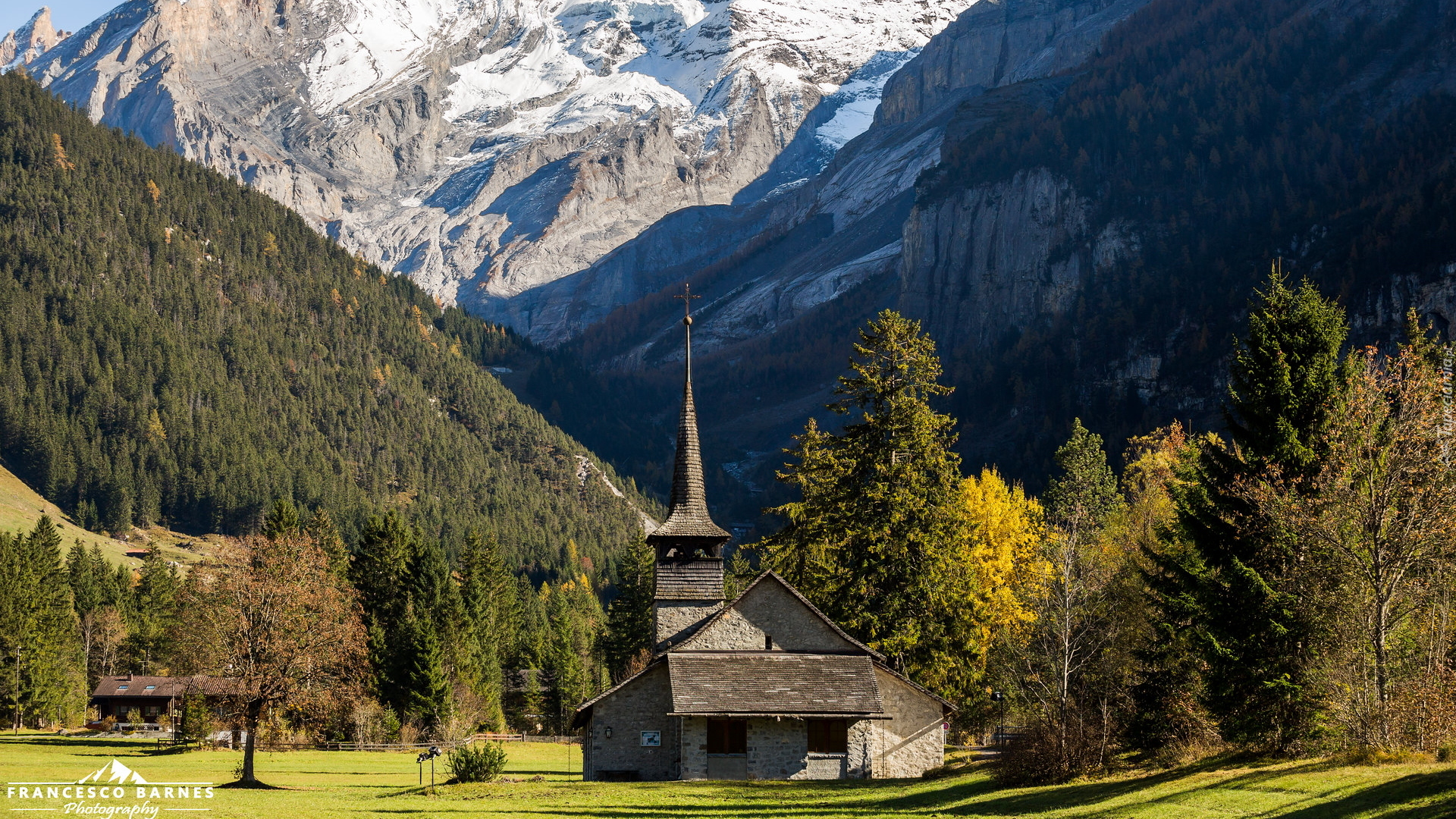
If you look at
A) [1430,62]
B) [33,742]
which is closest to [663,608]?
[33,742]

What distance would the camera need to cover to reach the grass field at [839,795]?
22.3 m

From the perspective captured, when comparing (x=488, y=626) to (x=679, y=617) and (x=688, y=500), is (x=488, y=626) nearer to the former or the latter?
(x=688, y=500)

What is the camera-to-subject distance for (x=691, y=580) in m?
44.2

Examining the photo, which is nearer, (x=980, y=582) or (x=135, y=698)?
(x=980, y=582)

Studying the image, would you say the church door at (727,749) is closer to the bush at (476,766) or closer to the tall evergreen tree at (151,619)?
the bush at (476,766)

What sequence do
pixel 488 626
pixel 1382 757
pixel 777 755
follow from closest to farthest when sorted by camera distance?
pixel 1382 757 < pixel 777 755 < pixel 488 626

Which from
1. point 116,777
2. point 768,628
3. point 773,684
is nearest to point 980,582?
point 768,628

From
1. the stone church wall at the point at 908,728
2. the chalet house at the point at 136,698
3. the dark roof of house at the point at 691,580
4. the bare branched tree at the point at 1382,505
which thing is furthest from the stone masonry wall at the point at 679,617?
the chalet house at the point at 136,698

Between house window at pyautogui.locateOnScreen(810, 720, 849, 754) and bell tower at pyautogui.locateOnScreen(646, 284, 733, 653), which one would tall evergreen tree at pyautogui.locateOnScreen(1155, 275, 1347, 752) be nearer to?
house window at pyautogui.locateOnScreen(810, 720, 849, 754)

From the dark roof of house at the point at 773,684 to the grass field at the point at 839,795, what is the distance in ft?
7.83

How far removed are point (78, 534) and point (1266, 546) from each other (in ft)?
517

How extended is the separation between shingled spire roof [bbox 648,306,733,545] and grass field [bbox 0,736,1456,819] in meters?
9.07

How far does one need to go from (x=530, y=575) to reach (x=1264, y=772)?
501 ft

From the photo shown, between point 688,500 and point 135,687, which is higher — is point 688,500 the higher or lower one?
the higher one
